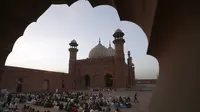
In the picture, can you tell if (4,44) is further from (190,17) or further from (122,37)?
(122,37)

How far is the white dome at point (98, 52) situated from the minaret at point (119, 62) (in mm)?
6727

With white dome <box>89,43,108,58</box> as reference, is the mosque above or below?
below

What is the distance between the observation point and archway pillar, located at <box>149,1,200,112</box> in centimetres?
Answer: 134

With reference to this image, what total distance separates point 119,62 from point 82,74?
8.92 metres

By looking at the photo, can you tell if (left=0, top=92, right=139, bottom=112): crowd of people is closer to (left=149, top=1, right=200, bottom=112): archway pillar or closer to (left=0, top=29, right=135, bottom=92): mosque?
(left=149, top=1, right=200, bottom=112): archway pillar

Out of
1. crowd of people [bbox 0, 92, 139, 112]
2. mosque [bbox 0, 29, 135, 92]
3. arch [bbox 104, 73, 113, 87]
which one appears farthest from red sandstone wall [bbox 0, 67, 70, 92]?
arch [bbox 104, 73, 113, 87]

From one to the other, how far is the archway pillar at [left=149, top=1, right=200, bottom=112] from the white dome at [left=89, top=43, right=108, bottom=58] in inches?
1330

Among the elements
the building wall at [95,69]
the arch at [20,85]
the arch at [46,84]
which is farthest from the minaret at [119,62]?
the arch at [20,85]

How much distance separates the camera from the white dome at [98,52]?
36.3m

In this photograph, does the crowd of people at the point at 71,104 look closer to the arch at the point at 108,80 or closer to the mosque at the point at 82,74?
the mosque at the point at 82,74

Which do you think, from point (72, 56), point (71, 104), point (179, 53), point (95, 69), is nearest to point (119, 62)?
point (95, 69)

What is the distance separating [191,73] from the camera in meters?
1.37

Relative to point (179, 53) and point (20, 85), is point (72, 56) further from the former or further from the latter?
point (179, 53)

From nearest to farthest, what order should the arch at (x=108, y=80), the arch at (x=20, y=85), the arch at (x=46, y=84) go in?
1. the arch at (x=20, y=85)
2. the arch at (x=46, y=84)
3. the arch at (x=108, y=80)
